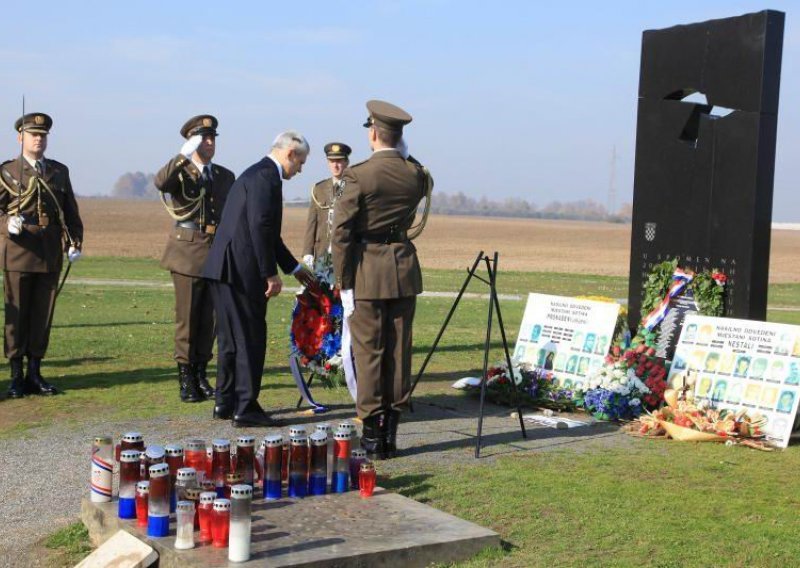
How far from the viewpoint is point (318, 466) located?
598 cm

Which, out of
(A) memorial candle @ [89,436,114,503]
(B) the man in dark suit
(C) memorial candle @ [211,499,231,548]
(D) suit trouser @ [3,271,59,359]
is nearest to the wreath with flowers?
(B) the man in dark suit

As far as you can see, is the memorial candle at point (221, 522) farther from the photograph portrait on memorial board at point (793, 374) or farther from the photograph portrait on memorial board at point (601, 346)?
the photograph portrait on memorial board at point (601, 346)

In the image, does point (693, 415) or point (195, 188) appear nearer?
point (693, 415)

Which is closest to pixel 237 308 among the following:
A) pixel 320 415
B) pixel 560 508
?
pixel 320 415

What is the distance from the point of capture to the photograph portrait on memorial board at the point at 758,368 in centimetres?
867

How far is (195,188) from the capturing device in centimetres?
943

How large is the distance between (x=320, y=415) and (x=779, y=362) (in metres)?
3.75

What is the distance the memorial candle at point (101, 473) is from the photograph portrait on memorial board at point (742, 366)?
17.5 ft

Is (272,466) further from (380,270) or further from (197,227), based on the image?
(197,227)

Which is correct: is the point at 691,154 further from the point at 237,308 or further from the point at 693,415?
the point at 237,308

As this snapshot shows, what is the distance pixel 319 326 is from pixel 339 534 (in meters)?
4.38

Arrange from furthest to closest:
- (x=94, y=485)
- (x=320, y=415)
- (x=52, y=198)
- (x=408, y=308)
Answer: (x=52, y=198), (x=320, y=415), (x=408, y=308), (x=94, y=485)

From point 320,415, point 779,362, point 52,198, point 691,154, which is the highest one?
point 691,154

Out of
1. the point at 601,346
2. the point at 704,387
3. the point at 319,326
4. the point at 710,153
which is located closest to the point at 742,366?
the point at 704,387
